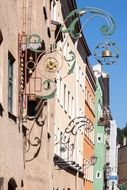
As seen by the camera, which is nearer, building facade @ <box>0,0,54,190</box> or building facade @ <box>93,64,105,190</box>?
building facade @ <box>0,0,54,190</box>

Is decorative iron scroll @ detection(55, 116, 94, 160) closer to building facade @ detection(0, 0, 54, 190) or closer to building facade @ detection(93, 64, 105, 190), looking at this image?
building facade @ detection(0, 0, 54, 190)

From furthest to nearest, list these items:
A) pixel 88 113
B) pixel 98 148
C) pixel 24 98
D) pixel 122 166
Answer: pixel 122 166, pixel 98 148, pixel 88 113, pixel 24 98

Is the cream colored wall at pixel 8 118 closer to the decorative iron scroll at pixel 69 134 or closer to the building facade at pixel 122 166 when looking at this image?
the decorative iron scroll at pixel 69 134

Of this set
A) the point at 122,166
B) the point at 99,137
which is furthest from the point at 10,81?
the point at 122,166

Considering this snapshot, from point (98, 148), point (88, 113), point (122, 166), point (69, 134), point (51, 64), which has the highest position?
point (122, 166)

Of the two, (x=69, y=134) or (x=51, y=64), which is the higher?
(x=69, y=134)

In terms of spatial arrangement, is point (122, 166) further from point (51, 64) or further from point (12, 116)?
point (12, 116)

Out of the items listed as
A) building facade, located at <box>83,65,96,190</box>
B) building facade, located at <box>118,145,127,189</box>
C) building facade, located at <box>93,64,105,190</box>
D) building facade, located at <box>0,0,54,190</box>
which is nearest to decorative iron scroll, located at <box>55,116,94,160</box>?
building facade, located at <box>0,0,54,190</box>

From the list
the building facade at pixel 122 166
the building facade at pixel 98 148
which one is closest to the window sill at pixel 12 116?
the building facade at pixel 98 148

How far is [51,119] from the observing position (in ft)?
69.0

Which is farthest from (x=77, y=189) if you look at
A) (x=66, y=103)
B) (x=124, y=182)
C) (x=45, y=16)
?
(x=124, y=182)

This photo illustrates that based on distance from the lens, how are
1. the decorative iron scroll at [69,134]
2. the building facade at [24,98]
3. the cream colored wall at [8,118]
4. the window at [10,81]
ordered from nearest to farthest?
the cream colored wall at [8,118] < the building facade at [24,98] < the window at [10,81] < the decorative iron scroll at [69,134]

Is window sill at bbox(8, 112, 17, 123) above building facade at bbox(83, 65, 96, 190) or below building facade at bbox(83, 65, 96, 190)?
below

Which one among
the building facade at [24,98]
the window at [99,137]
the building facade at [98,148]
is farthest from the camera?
the window at [99,137]
